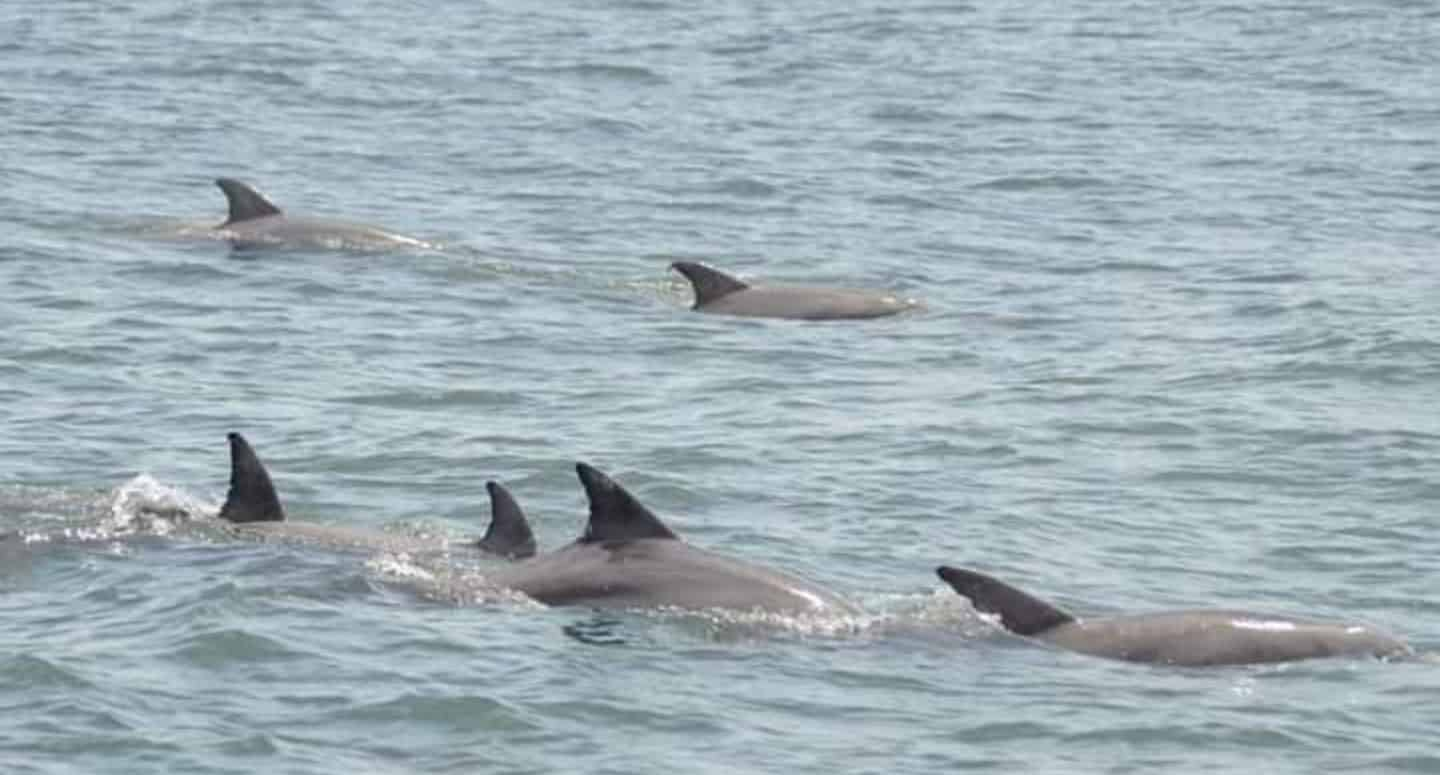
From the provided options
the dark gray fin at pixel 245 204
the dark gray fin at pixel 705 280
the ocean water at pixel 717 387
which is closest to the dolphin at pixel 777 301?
the dark gray fin at pixel 705 280

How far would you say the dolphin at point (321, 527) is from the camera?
1756 centimetres

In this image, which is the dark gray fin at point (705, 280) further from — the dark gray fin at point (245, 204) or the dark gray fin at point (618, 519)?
the dark gray fin at point (618, 519)

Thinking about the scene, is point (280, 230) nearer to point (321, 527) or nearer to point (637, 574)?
point (321, 527)

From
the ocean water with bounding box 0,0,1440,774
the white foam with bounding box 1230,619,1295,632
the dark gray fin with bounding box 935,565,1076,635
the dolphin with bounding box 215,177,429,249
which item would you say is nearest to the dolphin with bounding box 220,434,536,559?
the ocean water with bounding box 0,0,1440,774

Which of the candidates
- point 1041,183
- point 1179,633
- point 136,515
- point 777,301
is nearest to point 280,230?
point 777,301

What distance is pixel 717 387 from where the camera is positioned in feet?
74.2

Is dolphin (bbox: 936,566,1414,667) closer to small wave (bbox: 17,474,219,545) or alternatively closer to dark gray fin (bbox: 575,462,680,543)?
dark gray fin (bbox: 575,462,680,543)

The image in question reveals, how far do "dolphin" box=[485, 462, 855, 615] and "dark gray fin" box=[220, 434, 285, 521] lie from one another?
1.46 meters

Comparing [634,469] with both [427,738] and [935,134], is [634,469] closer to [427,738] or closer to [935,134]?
[427,738]

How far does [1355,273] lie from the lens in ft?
89.2

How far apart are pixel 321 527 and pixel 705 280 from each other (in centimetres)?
769

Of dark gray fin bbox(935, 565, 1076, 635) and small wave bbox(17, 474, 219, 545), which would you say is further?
small wave bbox(17, 474, 219, 545)

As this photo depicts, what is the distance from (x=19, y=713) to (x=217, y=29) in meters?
28.8

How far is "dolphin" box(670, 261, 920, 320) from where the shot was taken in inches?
992
